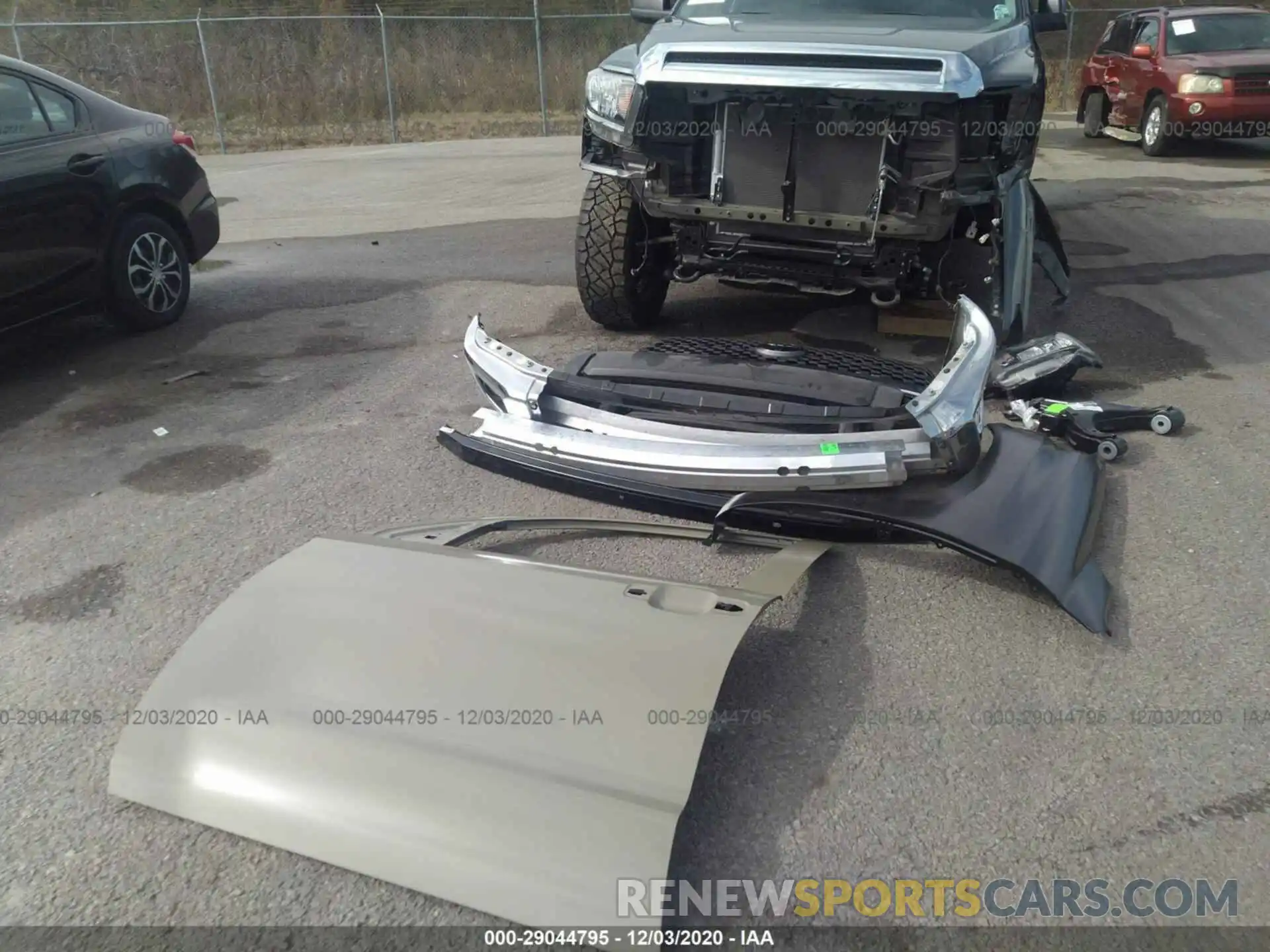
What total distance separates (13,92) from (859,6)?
4.43 metres

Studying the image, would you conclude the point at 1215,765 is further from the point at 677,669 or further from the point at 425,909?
the point at 425,909

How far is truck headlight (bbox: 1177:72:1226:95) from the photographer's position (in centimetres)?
1207

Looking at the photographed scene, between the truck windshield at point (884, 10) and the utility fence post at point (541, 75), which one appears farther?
the utility fence post at point (541, 75)

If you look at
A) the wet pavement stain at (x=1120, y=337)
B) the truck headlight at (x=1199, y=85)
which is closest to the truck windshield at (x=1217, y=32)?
the truck headlight at (x=1199, y=85)

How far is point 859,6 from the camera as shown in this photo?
5.25 meters

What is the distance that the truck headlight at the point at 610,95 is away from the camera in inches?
187

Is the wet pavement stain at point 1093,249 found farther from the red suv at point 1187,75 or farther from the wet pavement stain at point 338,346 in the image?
the red suv at point 1187,75

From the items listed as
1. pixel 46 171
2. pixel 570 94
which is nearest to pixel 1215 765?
pixel 46 171

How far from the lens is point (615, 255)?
17.9 feet

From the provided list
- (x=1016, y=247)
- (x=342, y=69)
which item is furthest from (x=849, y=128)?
(x=342, y=69)

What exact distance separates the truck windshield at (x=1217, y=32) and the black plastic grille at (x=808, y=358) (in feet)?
37.5

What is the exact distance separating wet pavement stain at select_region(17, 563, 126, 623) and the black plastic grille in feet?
7.42

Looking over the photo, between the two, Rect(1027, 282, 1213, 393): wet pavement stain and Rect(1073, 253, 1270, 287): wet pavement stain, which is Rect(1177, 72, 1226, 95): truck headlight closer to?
Rect(1073, 253, 1270, 287): wet pavement stain

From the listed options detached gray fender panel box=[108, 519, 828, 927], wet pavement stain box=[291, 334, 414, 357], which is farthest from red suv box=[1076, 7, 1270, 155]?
detached gray fender panel box=[108, 519, 828, 927]
